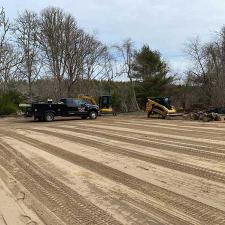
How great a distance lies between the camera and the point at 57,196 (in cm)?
759

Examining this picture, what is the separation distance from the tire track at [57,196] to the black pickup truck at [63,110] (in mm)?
20529

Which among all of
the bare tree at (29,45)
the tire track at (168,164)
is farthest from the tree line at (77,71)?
the tire track at (168,164)

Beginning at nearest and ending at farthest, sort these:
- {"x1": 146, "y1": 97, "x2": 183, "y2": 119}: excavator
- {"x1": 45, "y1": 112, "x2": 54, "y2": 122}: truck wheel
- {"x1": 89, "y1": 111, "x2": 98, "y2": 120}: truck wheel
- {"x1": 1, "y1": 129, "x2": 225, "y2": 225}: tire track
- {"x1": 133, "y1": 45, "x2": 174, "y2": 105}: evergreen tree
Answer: {"x1": 1, "y1": 129, "x2": 225, "y2": 225}: tire track
{"x1": 45, "y1": 112, "x2": 54, "y2": 122}: truck wheel
{"x1": 146, "y1": 97, "x2": 183, "y2": 119}: excavator
{"x1": 89, "y1": 111, "x2": 98, "y2": 120}: truck wheel
{"x1": 133, "y1": 45, "x2": 174, "y2": 105}: evergreen tree

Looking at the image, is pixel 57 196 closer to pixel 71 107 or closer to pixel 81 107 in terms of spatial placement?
pixel 71 107

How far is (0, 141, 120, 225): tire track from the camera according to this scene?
20.6ft

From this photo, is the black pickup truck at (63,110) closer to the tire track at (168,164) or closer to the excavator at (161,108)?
the excavator at (161,108)

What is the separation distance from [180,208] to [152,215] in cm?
60

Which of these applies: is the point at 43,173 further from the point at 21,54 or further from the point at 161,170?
the point at 21,54

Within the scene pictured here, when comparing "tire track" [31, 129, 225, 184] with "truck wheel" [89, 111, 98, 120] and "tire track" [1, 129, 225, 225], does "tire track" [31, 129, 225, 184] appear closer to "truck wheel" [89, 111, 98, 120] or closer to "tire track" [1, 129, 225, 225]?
"tire track" [1, 129, 225, 225]

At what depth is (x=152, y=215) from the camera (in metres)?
6.33

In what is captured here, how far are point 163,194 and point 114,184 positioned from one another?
48.9 inches

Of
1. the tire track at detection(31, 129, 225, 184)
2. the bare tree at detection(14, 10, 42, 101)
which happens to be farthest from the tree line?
the tire track at detection(31, 129, 225, 184)

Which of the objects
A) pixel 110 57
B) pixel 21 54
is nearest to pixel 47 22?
pixel 21 54

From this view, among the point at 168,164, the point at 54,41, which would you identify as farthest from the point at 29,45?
the point at 168,164
